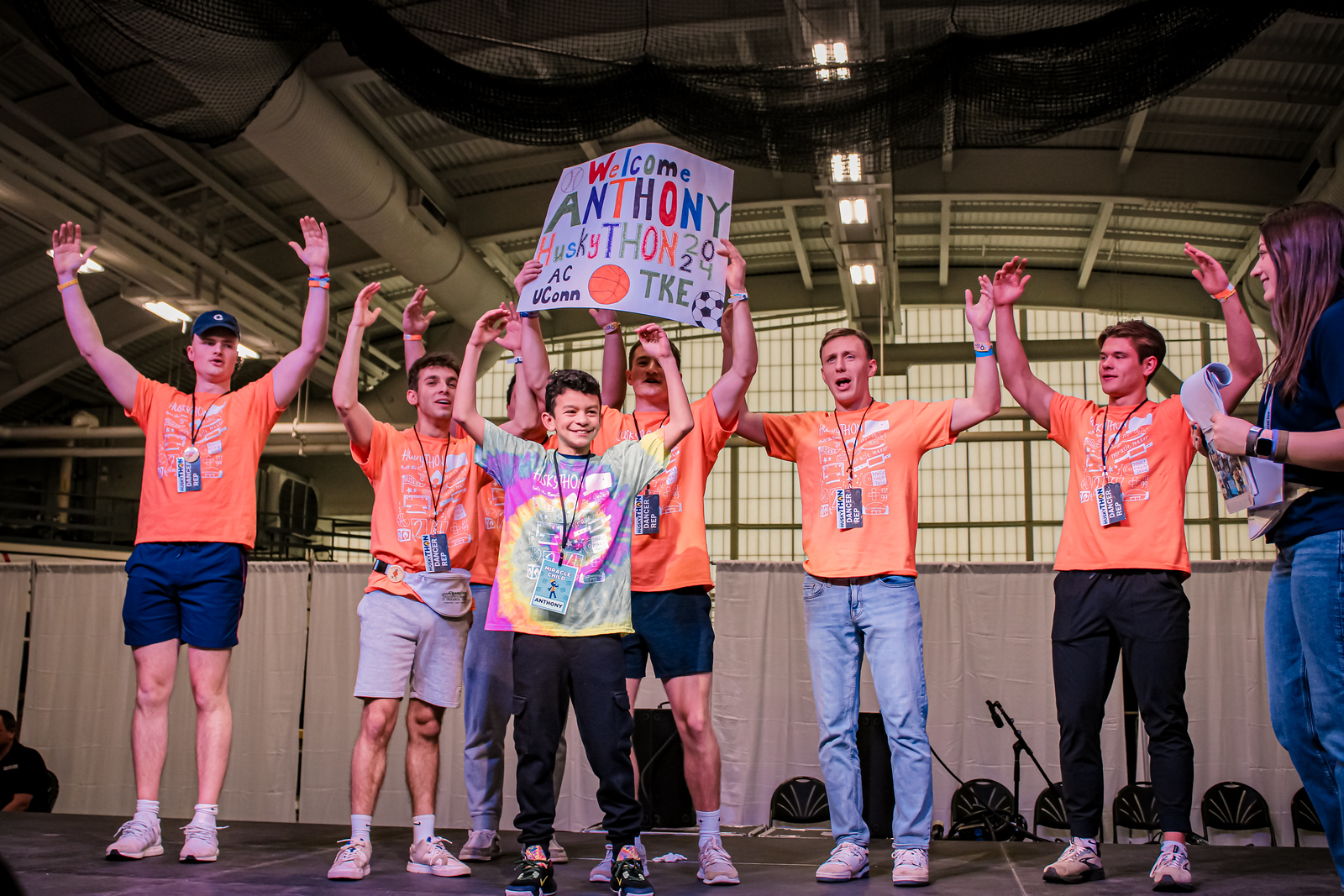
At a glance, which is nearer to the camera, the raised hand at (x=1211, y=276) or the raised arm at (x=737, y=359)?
the raised hand at (x=1211, y=276)

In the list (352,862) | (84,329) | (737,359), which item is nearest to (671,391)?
(737,359)

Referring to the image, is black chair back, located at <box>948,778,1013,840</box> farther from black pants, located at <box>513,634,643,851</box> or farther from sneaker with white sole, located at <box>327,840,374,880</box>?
sneaker with white sole, located at <box>327,840,374,880</box>

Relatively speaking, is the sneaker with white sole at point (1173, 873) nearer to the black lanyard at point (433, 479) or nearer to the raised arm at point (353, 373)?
the black lanyard at point (433, 479)

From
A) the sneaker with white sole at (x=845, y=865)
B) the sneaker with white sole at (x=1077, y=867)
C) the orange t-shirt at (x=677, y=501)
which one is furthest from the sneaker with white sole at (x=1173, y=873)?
the orange t-shirt at (x=677, y=501)

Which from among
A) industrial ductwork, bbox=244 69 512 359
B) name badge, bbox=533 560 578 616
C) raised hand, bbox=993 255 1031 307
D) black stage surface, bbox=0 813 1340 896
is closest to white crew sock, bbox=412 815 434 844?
black stage surface, bbox=0 813 1340 896

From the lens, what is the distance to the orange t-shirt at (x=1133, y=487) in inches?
124

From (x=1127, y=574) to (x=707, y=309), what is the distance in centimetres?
159

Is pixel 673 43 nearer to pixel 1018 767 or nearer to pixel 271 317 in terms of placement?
pixel 1018 767

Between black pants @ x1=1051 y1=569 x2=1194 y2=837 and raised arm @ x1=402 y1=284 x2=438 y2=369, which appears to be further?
raised arm @ x1=402 y1=284 x2=438 y2=369

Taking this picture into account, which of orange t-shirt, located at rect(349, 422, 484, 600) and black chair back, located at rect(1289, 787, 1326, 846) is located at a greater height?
orange t-shirt, located at rect(349, 422, 484, 600)

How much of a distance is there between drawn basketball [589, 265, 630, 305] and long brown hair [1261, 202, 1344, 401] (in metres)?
1.95

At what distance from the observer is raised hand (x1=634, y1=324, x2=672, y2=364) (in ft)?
10.0

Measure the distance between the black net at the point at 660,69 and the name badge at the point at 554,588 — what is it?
237cm

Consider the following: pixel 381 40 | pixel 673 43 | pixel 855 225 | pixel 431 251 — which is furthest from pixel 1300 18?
pixel 431 251
